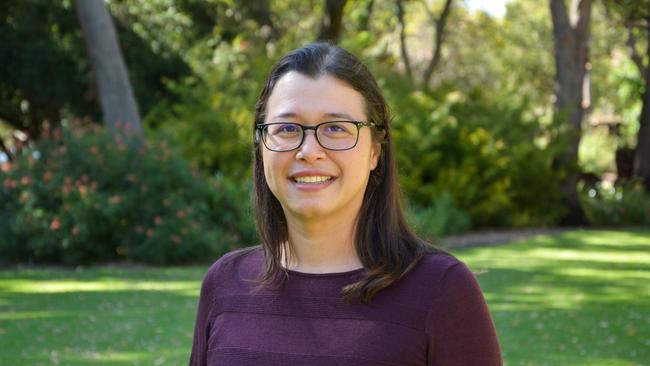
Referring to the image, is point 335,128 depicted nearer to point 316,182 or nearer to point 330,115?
point 330,115

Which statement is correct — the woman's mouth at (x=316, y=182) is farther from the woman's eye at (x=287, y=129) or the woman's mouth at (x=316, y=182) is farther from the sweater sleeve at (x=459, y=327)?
the sweater sleeve at (x=459, y=327)

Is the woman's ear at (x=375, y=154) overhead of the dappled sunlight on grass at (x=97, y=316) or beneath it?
overhead

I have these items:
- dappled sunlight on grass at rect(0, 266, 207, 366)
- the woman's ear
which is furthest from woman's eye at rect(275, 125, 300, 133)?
dappled sunlight on grass at rect(0, 266, 207, 366)

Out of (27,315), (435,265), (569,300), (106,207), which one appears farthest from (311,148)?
(106,207)

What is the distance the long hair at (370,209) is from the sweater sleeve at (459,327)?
13 cm

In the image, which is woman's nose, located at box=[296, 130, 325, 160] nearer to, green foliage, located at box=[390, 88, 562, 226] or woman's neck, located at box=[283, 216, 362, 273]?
woman's neck, located at box=[283, 216, 362, 273]

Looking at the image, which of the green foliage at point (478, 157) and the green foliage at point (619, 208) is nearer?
the green foliage at point (478, 157)

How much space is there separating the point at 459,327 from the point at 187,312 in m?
6.62

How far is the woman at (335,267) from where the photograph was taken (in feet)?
7.20

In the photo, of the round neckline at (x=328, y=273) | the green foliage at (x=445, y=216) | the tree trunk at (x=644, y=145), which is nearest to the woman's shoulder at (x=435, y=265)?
the round neckline at (x=328, y=273)

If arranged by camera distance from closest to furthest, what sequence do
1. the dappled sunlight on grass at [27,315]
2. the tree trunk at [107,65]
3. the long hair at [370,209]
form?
the long hair at [370,209] < the dappled sunlight on grass at [27,315] < the tree trunk at [107,65]

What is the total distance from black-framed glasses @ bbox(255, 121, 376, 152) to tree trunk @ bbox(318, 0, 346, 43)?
42.1 feet

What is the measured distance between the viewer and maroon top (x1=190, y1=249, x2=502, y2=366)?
7.14ft

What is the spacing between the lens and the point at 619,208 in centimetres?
1938
